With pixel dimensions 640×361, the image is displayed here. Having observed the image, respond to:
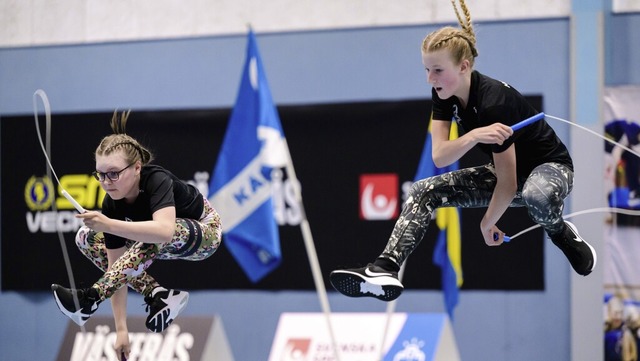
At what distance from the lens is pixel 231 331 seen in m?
8.99

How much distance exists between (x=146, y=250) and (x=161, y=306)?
0.34 metres

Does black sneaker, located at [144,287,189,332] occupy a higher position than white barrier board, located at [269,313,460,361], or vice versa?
white barrier board, located at [269,313,460,361]

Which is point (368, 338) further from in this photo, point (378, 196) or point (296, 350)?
point (378, 196)

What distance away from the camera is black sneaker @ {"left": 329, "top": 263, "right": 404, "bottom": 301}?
4.23 meters

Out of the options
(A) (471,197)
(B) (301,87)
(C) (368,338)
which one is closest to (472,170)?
(A) (471,197)

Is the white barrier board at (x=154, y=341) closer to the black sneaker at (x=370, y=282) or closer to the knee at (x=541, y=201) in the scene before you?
the black sneaker at (x=370, y=282)

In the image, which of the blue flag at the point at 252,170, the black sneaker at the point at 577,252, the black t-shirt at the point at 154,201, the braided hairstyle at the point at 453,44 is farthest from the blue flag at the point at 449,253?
the braided hairstyle at the point at 453,44

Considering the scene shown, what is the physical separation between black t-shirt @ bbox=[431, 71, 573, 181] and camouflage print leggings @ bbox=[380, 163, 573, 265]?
0.25ft

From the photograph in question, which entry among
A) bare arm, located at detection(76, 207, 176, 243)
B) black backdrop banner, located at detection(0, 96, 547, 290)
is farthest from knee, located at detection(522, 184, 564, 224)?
black backdrop banner, located at detection(0, 96, 547, 290)

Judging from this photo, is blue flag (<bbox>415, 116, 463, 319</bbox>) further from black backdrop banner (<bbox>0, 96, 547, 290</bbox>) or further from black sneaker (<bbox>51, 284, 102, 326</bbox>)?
black sneaker (<bbox>51, 284, 102, 326</bbox>)

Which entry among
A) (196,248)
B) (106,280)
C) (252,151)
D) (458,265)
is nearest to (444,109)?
(196,248)

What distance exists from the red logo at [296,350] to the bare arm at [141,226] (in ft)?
9.90

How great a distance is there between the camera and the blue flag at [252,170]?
22.8 feet

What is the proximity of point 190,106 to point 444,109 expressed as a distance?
5.03 metres
